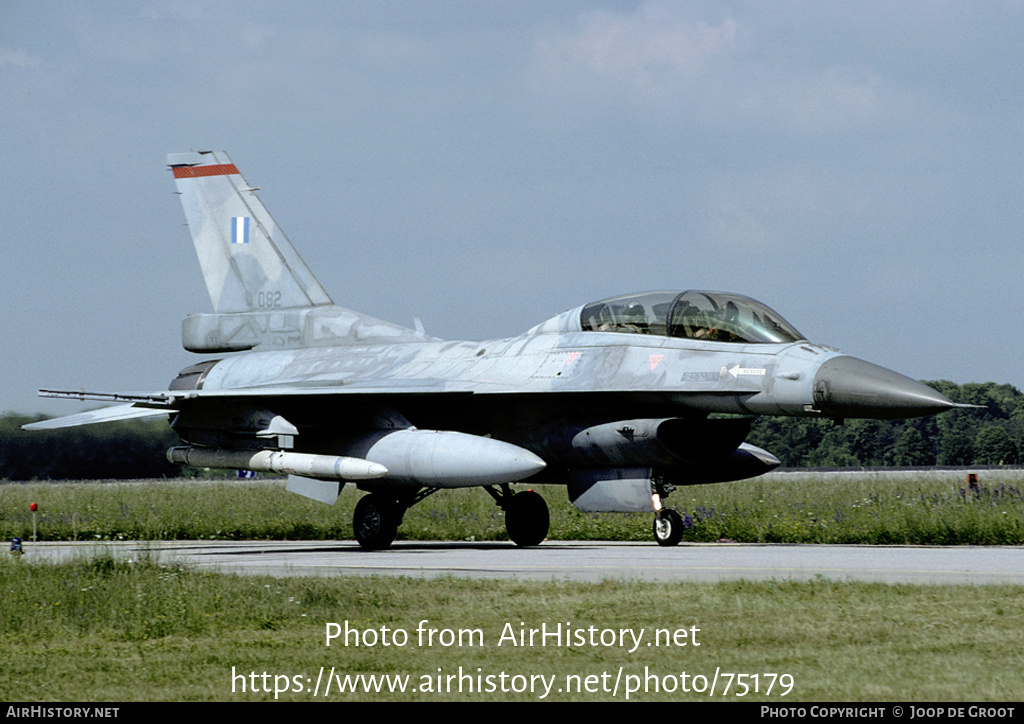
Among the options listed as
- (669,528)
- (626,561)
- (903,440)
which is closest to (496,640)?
(626,561)

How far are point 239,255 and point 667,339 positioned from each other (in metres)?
8.35

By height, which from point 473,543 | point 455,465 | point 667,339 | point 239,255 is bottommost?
point 473,543

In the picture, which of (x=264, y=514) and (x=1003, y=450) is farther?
Answer: (x=1003, y=450)

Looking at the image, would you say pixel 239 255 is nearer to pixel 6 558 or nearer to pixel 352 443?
pixel 352 443

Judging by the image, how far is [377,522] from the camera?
16938 millimetres

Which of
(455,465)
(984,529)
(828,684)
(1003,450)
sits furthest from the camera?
(1003,450)

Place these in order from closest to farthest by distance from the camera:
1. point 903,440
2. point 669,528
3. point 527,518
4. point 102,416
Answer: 1. point 669,528
2. point 527,518
3. point 102,416
4. point 903,440

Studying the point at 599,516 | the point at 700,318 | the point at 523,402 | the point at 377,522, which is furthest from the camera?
the point at 599,516

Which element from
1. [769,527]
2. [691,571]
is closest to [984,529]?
[769,527]

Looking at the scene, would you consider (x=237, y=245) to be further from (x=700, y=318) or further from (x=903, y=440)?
(x=903, y=440)

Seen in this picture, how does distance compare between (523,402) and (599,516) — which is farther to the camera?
(599,516)

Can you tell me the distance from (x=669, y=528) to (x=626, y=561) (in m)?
2.53

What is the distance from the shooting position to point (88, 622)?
8875 mm

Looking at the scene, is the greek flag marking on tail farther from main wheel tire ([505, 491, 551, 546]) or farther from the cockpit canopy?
the cockpit canopy
